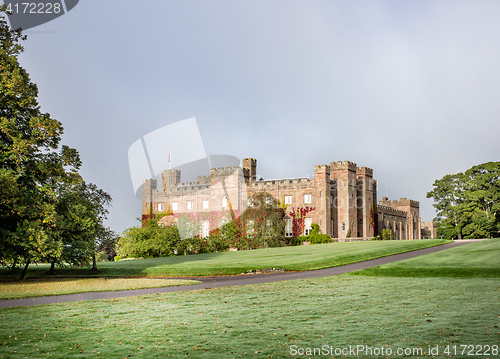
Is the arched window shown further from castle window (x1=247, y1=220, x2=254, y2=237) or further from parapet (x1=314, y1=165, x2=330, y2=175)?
parapet (x1=314, y1=165, x2=330, y2=175)

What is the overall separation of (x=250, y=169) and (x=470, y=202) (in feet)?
95.7

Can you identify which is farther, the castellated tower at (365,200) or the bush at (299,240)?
→ the castellated tower at (365,200)

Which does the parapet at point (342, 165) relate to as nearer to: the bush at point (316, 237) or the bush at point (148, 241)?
the bush at point (316, 237)

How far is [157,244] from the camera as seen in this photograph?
44.5m

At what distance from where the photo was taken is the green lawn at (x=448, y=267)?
2027cm

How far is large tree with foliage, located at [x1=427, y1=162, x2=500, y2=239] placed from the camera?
54.4 m

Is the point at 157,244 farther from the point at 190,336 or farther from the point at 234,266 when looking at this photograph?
the point at 190,336

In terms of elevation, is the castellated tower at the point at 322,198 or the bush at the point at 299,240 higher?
the castellated tower at the point at 322,198

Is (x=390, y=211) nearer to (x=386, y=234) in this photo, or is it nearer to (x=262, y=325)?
(x=386, y=234)

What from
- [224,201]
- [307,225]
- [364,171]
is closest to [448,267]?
[307,225]

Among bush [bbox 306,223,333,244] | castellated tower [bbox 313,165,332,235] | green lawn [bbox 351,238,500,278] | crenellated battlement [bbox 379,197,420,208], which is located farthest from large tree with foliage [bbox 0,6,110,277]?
crenellated battlement [bbox 379,197,420,208]

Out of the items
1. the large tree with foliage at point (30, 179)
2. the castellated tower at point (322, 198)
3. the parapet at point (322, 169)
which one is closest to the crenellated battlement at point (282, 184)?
the castellated tower at point (322, 198)

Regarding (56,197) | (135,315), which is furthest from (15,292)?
(135,315)

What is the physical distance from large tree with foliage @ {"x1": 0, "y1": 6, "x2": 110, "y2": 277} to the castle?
3215 cm
